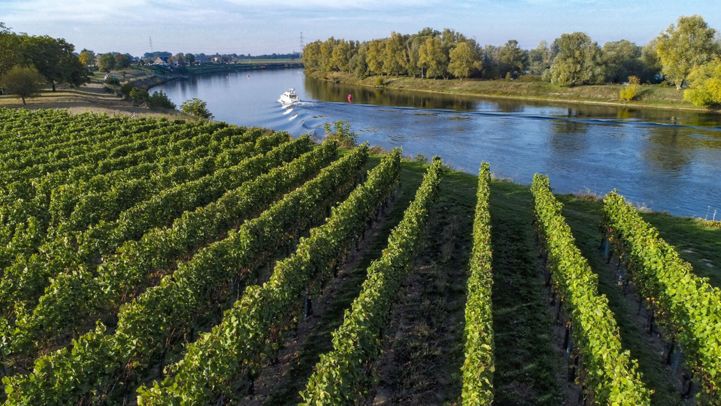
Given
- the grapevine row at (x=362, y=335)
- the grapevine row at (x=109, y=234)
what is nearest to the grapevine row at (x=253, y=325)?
the grapevine row at (x=362, y=335)

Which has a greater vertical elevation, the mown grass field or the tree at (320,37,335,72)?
the tree at (320,37,335,72)

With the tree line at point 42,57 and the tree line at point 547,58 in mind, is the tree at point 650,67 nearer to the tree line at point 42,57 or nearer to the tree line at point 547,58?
the tree line at point 547,58

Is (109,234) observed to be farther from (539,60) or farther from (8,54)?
(539,60)

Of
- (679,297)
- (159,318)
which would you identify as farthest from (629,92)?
(159,318)

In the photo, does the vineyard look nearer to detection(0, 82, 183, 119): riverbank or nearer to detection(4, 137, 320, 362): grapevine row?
detection(4, 137, 320, 362): grapevine row

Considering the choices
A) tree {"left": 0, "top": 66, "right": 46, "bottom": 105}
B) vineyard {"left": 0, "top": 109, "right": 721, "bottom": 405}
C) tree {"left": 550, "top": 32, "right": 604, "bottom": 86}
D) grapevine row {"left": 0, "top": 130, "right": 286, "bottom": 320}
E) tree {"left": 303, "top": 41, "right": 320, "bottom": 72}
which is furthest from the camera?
tree {"left": 303, "top": 41, "right": 320, "bottom": 72}

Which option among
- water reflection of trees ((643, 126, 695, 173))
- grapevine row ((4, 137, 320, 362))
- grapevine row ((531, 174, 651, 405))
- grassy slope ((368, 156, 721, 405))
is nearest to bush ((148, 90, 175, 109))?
grapevine row ((4, 137, 320, 362))
